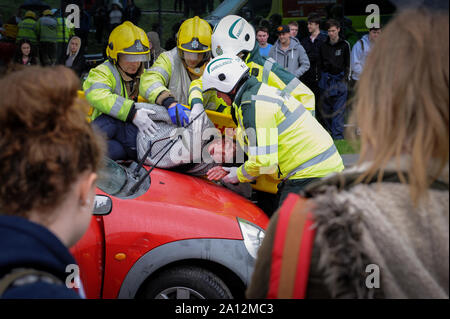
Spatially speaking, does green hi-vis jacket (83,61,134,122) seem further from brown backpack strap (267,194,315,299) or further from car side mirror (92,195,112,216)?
brown backpack strap (267,194,315,299)

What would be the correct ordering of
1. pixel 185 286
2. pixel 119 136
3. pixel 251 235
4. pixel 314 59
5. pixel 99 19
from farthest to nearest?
pixel 314 59, pixel 99 19, pixel 119 136, pixel 251 235, pixel 185 286

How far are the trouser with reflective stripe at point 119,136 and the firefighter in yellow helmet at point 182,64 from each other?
0.48m

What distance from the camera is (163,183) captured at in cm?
356

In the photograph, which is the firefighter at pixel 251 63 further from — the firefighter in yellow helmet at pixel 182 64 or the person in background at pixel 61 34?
the person in background at pixel 61 34

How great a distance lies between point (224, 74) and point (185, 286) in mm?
1456

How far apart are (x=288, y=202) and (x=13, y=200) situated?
0.62 metres

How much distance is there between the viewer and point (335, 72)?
9086mm

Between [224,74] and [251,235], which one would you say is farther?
[224,74]

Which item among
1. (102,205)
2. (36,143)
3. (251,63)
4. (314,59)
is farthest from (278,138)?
(314,59)

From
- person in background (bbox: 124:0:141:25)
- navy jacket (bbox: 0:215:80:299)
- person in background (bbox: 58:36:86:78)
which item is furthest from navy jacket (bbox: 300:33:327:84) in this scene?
navy jacket (bbox: 0:215:80:299)

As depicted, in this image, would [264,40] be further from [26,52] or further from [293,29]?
[26,52]

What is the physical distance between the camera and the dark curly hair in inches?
46.6
